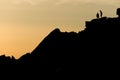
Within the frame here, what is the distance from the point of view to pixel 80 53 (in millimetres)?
102500

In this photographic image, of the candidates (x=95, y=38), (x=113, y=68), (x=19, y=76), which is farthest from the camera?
(x=19, y=76)

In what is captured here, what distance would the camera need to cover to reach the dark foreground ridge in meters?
97.2

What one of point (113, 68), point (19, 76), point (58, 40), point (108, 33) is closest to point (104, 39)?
point (108, 33)

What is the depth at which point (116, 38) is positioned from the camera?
98625 mm

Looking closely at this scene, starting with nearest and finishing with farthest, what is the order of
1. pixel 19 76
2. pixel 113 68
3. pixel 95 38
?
pixel 113 68
pixel 95 38
pixel 19 76

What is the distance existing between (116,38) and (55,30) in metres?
20.3

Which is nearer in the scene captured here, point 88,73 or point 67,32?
point 88,73

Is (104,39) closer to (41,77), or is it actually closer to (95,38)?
(95,38)

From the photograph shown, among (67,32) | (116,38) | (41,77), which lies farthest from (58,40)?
(116,38)

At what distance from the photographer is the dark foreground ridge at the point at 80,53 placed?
319ft

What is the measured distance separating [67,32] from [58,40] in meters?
3.28

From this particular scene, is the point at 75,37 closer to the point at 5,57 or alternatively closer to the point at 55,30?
the point at 55,30

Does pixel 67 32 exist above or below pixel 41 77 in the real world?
above

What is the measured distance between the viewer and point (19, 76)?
359 feet
